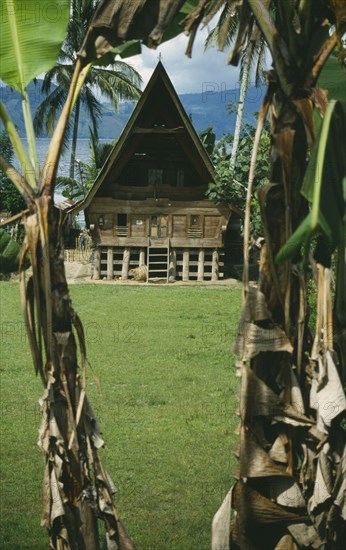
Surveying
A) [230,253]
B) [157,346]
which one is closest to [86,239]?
[230,253]

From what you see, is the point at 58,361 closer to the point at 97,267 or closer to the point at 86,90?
the point at 97,267

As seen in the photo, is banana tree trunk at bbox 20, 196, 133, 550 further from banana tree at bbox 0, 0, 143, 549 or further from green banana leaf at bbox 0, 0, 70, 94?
green banana leaf at bbox 0, 0, 70, 94

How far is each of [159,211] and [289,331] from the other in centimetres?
1663

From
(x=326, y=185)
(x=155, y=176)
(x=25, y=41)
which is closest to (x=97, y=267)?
(x=155, y=176)

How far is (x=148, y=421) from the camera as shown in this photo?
24.4 ft

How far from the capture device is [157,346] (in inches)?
440

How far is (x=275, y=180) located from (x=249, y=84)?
21.4 metres

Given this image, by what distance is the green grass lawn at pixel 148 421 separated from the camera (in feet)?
17.0

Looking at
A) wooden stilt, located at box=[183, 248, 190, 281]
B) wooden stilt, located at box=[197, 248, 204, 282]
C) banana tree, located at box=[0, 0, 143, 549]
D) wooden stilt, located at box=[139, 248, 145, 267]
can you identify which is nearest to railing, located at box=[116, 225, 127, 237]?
wooden stilt, located at box=[139, 248, 145, 267]

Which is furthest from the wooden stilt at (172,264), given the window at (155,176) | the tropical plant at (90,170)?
the tropical plant at (90,170)

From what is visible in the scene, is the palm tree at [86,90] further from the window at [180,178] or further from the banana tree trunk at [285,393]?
the banana tree trunk at [285,393]

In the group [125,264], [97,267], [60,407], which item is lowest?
[97,267]

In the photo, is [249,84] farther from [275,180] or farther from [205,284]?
[275,180]

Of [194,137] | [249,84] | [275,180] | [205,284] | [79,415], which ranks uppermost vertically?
Answer: [249,84]
